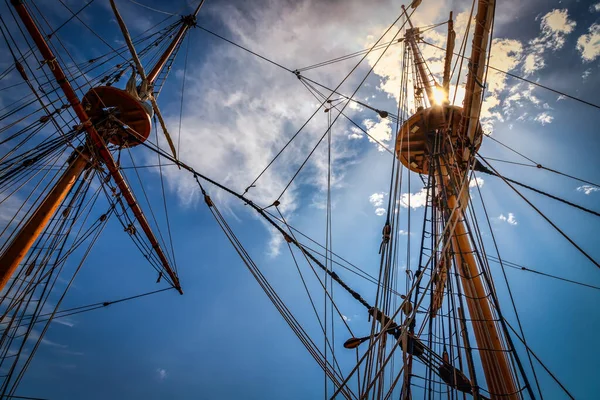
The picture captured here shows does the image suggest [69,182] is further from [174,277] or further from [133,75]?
[174,277]

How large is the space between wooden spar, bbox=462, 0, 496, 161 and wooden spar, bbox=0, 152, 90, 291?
9811mm

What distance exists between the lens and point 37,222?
686cm

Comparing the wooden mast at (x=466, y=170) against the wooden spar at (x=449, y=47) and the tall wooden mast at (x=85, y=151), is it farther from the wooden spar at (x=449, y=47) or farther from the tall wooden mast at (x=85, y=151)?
the tall wooden mast at (x=85, y=151)

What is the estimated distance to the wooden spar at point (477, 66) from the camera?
252 inches

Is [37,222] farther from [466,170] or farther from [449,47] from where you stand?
[449,47]

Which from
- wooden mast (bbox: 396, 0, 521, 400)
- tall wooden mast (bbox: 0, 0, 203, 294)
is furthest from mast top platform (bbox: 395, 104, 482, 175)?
tall wooden mast (bbox: 0, 0, 203, 294)

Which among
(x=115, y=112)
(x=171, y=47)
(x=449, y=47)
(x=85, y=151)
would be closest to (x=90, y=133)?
(x=85, y=151)

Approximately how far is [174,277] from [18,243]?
5.69 m

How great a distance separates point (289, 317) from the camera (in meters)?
5.18

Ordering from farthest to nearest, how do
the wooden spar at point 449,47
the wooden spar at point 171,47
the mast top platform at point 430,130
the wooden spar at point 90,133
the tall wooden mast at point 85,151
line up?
the wooden spar at point 171,47 → the mast top platform at point 430,130 → the wooden spar at point 449,47 → the wooden spar at point 90,133 → the tall wooden mast at point 85,151

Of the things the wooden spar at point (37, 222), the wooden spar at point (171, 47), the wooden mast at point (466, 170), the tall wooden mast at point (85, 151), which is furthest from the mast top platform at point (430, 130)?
the wooden spar at point (171, 47)

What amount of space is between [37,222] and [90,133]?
3.06 meters

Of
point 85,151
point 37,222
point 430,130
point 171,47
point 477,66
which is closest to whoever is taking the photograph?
point 37,222

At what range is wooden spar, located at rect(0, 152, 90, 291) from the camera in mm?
5998
